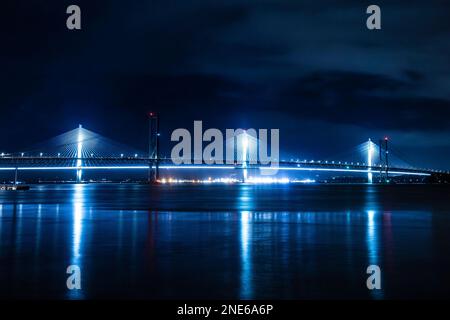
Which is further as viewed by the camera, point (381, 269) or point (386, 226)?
point (386, 226)

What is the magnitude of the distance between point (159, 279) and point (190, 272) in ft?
2.17

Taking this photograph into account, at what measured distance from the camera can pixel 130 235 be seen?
12.1m

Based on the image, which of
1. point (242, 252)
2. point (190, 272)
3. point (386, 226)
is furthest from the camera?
point (386, 226)

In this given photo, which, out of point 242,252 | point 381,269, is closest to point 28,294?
point 242,252

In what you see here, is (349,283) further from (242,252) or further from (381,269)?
(242,252)
